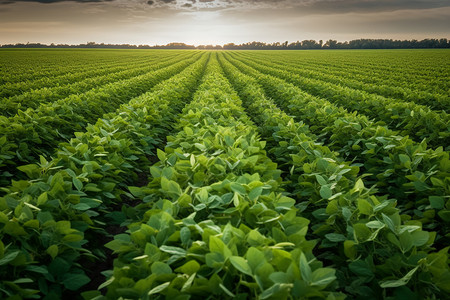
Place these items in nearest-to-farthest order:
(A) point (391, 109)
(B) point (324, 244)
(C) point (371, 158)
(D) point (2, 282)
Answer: (D) point (2, 282) → (B) point (324, 244) → (C) point (371, 158) → (A) point (391, 109)

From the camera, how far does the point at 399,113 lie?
7164 mm

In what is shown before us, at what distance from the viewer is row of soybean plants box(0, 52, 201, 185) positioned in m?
4.47

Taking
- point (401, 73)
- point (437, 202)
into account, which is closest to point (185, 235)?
point (437, 202)

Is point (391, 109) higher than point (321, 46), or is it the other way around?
point (321, 46)

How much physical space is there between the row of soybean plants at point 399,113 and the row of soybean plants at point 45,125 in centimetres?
679

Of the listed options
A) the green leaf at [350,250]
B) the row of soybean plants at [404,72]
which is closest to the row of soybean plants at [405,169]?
the green leaf at [350,250]

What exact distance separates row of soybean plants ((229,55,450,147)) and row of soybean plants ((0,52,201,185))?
6790mm

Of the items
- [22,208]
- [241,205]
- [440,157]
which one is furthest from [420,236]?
[22,208]

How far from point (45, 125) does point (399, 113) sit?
8253 millimetres

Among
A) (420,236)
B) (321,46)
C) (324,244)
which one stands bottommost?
(324,244)

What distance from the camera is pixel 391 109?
6.98 m

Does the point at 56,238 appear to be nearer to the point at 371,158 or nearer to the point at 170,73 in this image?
the point at 371,158

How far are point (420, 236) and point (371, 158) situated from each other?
8.64 ft

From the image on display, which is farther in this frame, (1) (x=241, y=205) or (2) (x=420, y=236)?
(1) (x=241, y=205)
